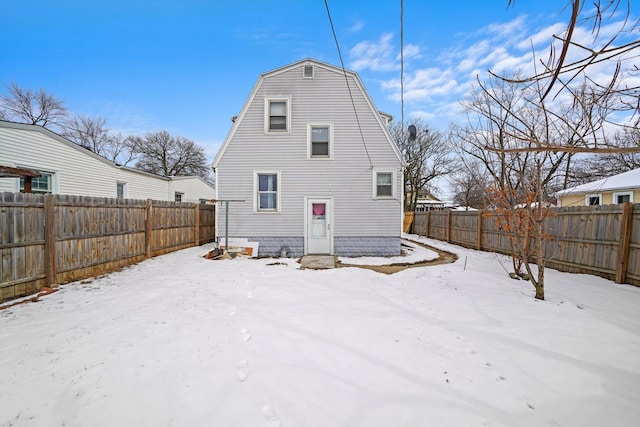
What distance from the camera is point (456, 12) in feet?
13.9

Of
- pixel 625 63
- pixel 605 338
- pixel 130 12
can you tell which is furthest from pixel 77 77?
pixel 605 338

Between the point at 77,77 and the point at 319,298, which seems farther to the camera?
the point at 77,77

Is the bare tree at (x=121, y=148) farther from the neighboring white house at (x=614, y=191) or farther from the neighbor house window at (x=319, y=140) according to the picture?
the neighboring white house at (x=614, y=191)

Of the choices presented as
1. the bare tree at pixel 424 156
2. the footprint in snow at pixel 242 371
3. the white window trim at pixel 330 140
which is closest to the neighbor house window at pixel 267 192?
the white window trim at pixel 330 140

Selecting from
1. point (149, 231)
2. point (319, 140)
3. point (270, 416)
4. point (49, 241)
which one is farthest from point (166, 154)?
point (270, 416)

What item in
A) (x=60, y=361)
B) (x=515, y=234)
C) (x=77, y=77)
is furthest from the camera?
(x=77, y=77)

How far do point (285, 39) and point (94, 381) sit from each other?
1004cm

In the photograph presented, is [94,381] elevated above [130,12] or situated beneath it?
situated beneath

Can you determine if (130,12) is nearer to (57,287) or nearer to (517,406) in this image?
(57,287)

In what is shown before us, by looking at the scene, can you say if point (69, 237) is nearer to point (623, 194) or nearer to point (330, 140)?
point (330, 140)

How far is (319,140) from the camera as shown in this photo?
9.56 metres

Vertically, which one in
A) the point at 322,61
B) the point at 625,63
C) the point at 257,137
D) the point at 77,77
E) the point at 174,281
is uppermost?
the point at 77,77

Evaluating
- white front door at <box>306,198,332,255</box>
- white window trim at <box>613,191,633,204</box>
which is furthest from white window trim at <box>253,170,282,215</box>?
white window trim at <box>613,191,633,204</box>

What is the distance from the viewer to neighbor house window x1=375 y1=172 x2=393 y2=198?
9.50 meters
